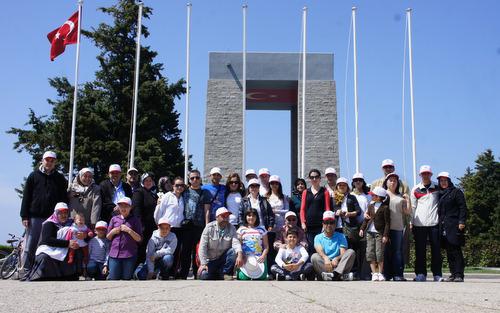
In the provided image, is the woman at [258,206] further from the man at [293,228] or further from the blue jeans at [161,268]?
the blue jeans at [161,268]

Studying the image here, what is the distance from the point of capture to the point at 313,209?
905cm

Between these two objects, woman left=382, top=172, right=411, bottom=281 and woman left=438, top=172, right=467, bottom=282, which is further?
woman left=382, top=172, right=411, bottom=281

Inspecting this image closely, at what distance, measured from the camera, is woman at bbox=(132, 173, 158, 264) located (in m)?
9.02

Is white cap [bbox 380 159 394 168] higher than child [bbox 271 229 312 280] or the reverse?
higher

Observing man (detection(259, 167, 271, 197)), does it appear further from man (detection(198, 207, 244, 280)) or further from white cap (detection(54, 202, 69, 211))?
white cap (detection(54, 202, 69, 211))

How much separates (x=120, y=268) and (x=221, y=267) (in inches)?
57.6

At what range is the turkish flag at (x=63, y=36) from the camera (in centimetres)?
1570

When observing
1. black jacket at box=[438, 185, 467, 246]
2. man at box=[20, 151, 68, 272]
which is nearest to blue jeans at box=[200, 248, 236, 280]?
man at box=[20, 151, 68, 272]

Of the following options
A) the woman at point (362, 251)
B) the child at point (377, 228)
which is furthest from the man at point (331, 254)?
the woman at point (362, 251)

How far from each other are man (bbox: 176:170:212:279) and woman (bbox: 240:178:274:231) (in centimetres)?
58

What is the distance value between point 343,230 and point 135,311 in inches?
239

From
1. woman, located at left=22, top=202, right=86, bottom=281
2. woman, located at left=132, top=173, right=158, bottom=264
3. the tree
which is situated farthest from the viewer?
the tree

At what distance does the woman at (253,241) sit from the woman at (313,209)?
0.79 metres

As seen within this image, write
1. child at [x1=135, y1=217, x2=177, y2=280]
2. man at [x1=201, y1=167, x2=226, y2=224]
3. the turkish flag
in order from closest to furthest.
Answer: child at [x1=135, y1=217, x2=177, y2=280]
man at [x1=201, y1=167, x2=226, y2=224]
the turkish flag
